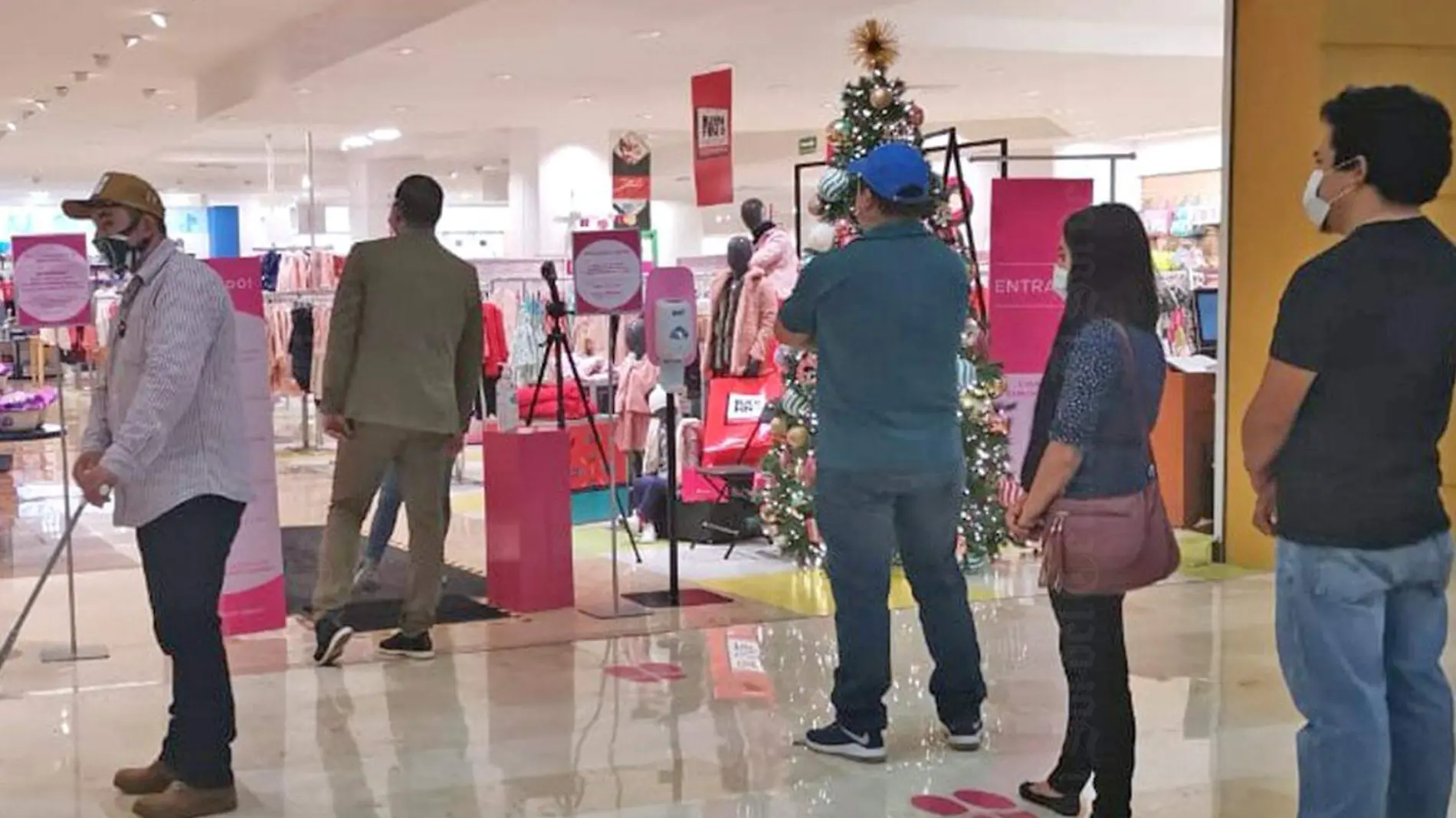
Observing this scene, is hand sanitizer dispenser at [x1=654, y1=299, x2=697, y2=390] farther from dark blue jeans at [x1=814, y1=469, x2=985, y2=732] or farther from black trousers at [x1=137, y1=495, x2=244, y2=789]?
black trousers at [x1=137, y1=495, x2=244, y2=789]

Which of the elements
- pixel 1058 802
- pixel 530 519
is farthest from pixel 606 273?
pixel 1058 802

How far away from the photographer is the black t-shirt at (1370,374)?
8.78ft

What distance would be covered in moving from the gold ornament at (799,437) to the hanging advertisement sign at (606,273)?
96 cm

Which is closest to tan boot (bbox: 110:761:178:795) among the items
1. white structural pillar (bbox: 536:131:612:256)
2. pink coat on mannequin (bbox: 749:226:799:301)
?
pink coat on mannequin (bbox: 749:226:799:301)

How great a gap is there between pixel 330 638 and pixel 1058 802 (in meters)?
2.51

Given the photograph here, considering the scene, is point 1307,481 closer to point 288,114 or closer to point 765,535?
point 765,535

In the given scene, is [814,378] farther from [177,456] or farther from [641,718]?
[177,456]

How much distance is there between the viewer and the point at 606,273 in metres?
6.12

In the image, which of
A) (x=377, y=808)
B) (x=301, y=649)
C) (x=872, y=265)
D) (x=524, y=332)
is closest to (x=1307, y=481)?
(x=872, y=265)

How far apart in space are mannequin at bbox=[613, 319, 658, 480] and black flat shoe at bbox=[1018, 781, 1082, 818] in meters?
5.04

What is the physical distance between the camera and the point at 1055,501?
3.37 m

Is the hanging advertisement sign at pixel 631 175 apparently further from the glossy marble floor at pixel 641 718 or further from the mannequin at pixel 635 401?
the glossy marble floor at pixel 641 718

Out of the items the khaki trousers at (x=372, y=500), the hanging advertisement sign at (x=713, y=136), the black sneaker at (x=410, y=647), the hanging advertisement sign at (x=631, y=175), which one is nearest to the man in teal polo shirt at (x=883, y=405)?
the khaki trousers at (x=372, y=500)

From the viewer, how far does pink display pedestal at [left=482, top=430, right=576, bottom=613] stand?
6000mm
